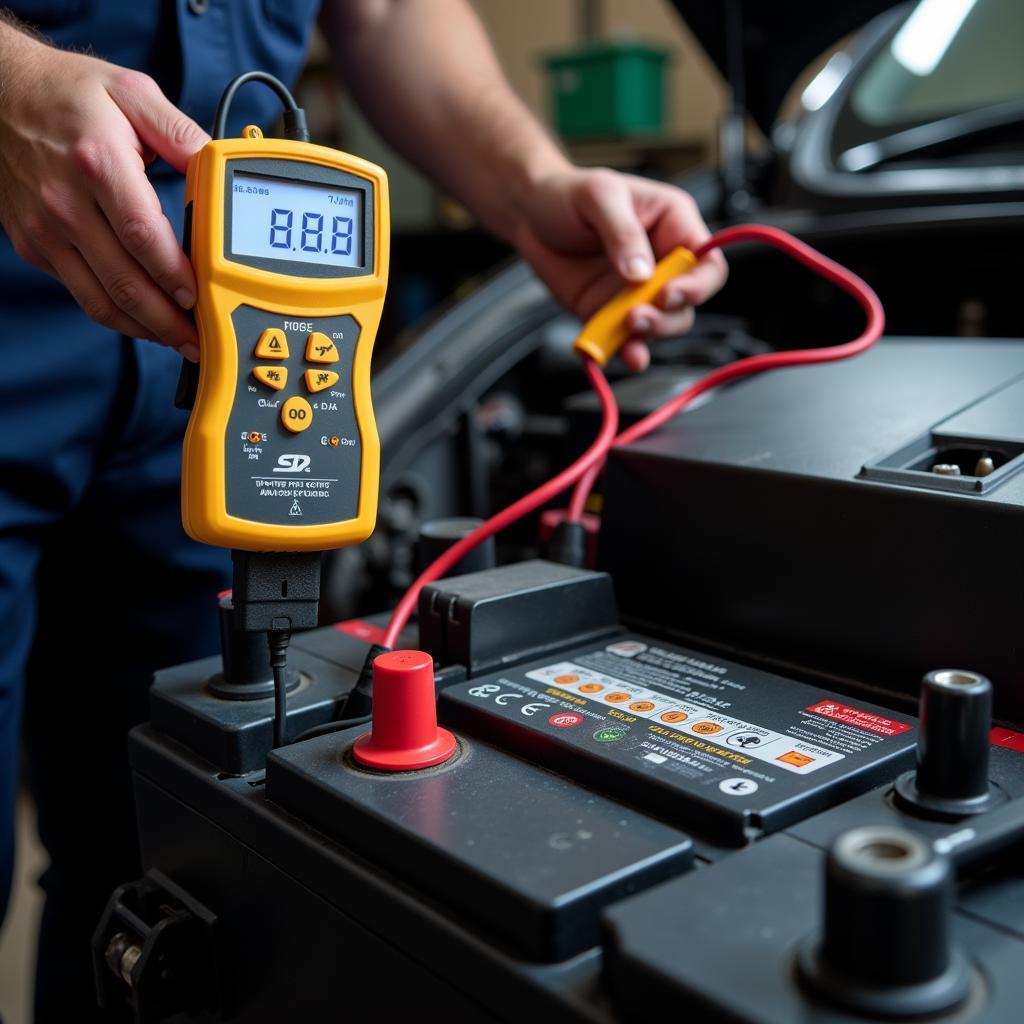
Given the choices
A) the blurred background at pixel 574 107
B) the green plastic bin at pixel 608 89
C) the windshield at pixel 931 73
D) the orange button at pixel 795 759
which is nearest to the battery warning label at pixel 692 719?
the orange button at pixel 795 759

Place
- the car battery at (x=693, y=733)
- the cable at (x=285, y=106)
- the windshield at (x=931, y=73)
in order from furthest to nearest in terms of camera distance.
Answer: the windshield at (x=931, y=73) → the cable at (x=285, y=106) → the car battery at (x=693, y=733)

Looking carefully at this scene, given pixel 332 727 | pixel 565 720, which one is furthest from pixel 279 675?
pixel 565 720

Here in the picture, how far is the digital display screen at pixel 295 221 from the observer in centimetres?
51

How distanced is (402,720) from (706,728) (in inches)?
5.5

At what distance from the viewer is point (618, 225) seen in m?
0.79

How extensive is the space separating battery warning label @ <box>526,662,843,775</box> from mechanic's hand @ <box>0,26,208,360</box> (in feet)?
0.81

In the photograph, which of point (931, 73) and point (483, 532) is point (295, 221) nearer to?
point (483, 532)

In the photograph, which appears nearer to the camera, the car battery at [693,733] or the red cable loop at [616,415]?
the car battery at [693,733]

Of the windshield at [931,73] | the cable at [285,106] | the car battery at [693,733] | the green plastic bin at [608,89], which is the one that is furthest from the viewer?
the green plastic bin at [608,89]

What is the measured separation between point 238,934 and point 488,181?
64cm

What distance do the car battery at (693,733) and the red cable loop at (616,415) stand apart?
0.37 ft

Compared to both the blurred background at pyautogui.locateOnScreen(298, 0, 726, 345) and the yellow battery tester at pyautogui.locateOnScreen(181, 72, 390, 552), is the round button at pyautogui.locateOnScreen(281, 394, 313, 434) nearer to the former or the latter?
the yellow battery tester at pyautogui.locateOnScreen(181, 72, 390, 552)

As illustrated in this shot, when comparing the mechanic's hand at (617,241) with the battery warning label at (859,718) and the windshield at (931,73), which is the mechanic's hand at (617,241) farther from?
the windshield at (931,73)

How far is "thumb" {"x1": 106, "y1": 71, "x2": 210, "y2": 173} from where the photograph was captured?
0.53 m
